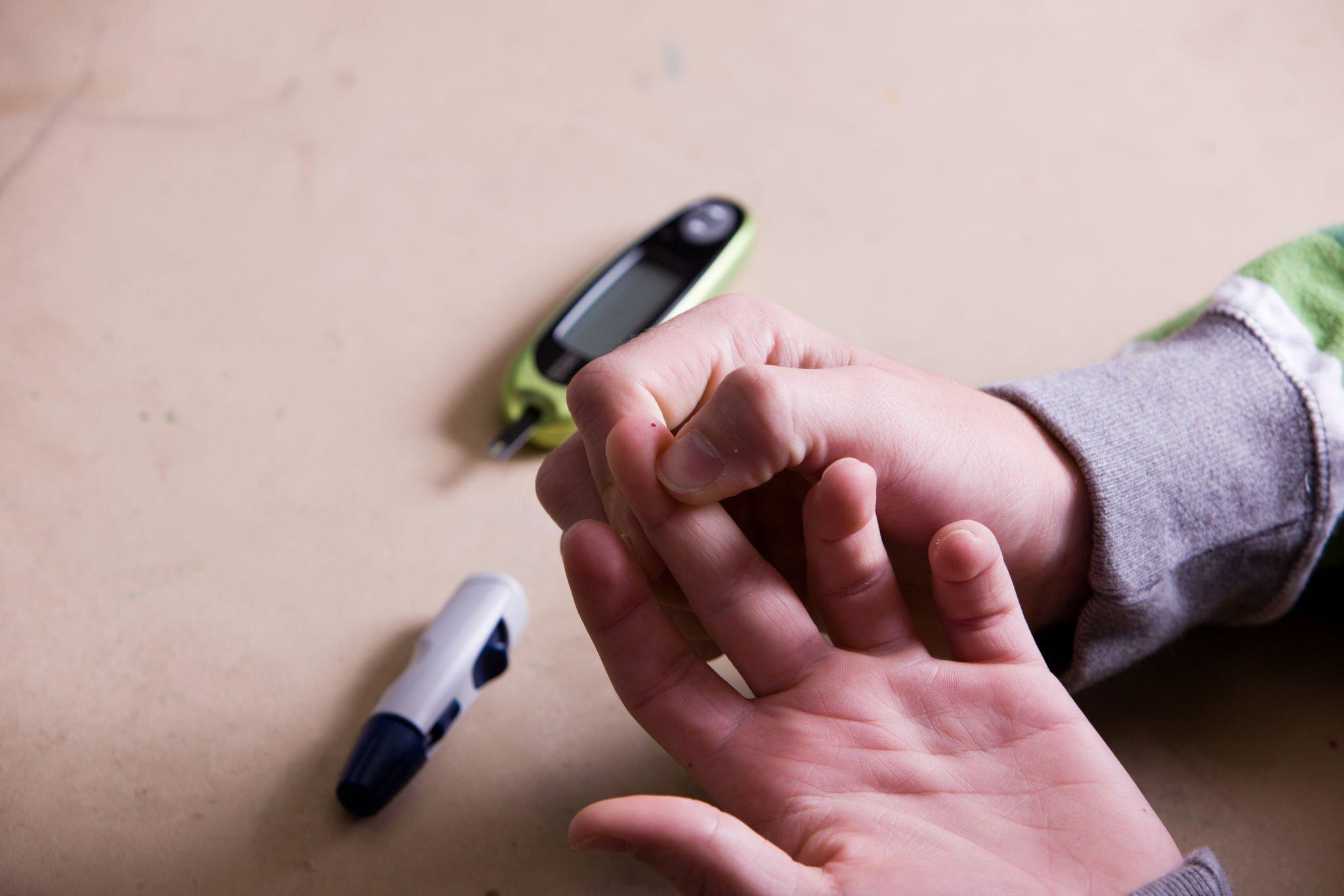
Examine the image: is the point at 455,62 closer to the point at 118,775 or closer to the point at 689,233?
the point at 689,233

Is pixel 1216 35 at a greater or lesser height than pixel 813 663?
greater

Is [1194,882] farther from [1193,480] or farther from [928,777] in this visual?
[1193,480]

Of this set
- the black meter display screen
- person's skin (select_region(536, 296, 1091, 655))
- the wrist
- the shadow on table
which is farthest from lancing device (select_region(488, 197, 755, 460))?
the shadow on table

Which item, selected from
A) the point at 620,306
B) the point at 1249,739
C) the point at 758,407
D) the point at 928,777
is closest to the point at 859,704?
the point at 928,777

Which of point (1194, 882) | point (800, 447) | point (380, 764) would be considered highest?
point (800, 447)

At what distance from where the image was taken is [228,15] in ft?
3.42

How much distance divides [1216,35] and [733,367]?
2.86 feet

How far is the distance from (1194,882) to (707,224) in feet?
1.91

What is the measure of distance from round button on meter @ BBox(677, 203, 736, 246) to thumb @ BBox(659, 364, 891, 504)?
0.35 metres

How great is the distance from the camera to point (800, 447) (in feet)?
1.59

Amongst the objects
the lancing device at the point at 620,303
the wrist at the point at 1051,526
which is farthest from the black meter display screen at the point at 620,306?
the wrist at the point at 1051,526

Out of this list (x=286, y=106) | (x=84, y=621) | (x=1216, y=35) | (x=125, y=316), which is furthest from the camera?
(x=1216, y=35)

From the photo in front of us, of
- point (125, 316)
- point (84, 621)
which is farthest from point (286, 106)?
point (84, 621)

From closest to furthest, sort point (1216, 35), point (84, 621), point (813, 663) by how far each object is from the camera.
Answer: point (813, 663), point (84, 621), point (1216, 35)
